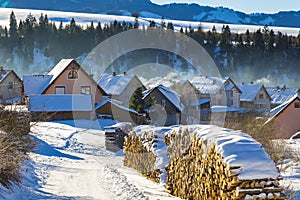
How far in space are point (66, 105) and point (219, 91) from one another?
33763 mm

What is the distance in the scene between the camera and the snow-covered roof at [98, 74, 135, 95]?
6200 centimetres

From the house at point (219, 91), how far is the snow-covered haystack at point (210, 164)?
177 feet

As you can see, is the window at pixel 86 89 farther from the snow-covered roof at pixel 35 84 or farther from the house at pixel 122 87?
the house at pixel 122 87

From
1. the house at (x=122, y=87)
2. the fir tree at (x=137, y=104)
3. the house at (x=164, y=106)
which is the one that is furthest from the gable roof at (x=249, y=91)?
the fir tree at (x=137, y=104)

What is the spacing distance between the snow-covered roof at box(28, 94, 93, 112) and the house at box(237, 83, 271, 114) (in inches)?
1477

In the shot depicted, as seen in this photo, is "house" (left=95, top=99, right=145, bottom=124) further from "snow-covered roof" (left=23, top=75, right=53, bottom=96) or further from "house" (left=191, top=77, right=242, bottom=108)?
"house" (left=191, top=77, right=242, bottom=108)

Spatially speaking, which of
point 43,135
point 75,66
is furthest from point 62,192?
point 75,66

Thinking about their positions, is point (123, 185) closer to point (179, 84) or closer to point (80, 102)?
point (80, 102)

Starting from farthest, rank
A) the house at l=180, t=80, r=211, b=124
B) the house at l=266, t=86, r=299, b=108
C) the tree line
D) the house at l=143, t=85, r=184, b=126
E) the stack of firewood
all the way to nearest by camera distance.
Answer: the tree line → the house at l=266, t=86, r=299, b=108 → the house at l=180, t=80, r=211, b=124 → the house at l=143, t=85, r=184, b=126 → the stack of firewood

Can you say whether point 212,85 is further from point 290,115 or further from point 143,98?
point 290,115

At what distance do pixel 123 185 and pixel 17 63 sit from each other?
349ft

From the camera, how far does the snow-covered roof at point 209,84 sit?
68.0 m

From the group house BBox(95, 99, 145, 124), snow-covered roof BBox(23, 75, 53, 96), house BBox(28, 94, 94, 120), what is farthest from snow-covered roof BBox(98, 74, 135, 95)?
house BBox(28, 94, 94, 120)

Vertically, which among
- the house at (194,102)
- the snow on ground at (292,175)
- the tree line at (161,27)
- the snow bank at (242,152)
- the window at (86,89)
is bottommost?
the house at (194,102)
